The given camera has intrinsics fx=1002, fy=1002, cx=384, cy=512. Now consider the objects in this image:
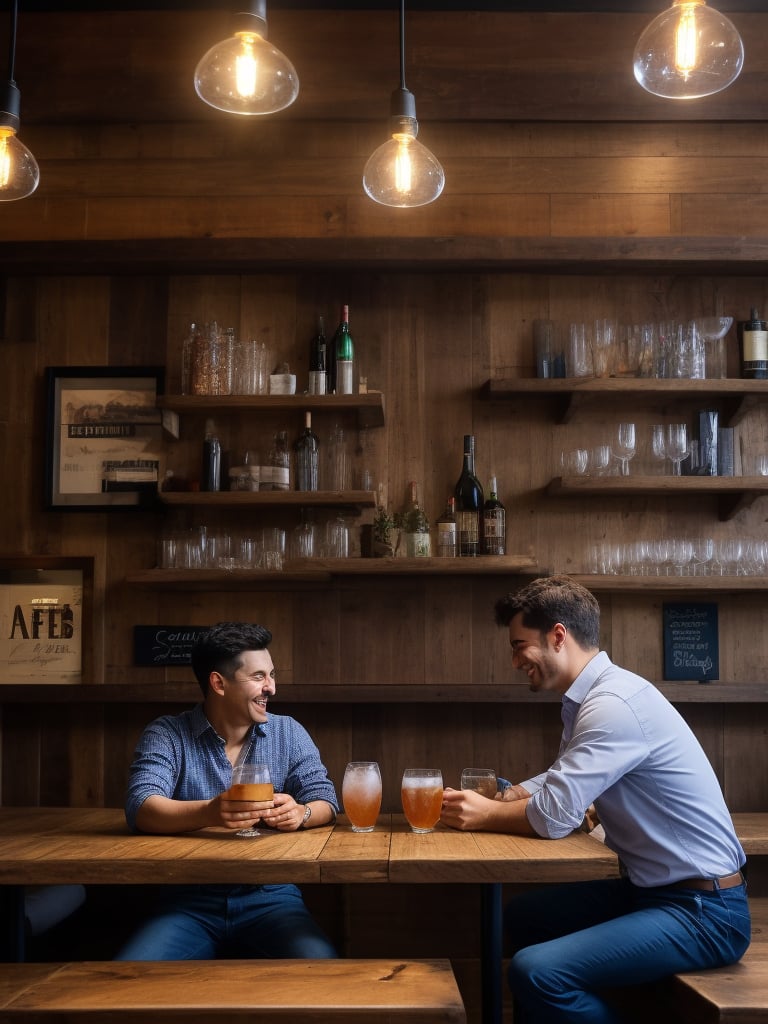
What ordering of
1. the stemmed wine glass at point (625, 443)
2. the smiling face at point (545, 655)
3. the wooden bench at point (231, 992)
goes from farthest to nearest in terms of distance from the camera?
the stemmed wine glass at point (625, 443), the smiling face at point (545, 655), the wooden bench at point (231, 992)

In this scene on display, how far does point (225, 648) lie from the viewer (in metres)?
2.67

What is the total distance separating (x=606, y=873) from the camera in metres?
2.08

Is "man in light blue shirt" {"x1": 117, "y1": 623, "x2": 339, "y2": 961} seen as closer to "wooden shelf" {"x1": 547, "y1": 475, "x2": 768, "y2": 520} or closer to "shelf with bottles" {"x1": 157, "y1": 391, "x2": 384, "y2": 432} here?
"shelf with bottles" {"x1": 157, "y1": 391, "x2": 384, "y2": 432}

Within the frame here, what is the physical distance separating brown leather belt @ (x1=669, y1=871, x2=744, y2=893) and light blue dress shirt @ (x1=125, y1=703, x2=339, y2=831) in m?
0.86

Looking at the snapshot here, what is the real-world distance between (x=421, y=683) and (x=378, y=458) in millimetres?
878

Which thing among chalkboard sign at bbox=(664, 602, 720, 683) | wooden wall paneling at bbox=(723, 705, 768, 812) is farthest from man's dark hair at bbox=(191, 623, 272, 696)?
wooden wall paneling at bbox=(723, 705, 768, 812)

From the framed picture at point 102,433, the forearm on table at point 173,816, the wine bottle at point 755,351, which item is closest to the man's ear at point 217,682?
the forearm on table at point 173,816

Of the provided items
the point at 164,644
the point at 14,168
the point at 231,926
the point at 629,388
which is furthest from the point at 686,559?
the point at 14,168

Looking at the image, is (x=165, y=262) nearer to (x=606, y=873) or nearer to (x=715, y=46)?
(x=715, y=46)

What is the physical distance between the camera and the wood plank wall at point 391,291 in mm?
3814

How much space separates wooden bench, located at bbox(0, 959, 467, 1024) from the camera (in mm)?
1884

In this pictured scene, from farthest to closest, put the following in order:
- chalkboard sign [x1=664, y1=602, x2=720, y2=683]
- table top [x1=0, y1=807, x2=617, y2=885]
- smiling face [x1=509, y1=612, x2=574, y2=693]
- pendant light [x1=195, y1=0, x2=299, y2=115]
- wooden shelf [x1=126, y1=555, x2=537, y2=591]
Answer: chalkboard sign [x1=664, y1=602, x2=720, y2=683]
wooden shelf [x1=126, y1=555, x2=537, y2=591]
smiling face [x1=509, y1=612, x2=574, y2=693]
pendant light [x1=195, y1=0, x2=299, y2=115]
table top [x1=0, y1=807, x2=617, y2=885]

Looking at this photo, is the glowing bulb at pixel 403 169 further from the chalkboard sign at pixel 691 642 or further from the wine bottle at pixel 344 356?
the chalkboard sign at pixel 691 642

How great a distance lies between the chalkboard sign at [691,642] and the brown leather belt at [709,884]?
1.48 meters
